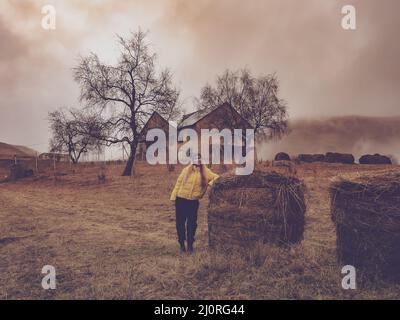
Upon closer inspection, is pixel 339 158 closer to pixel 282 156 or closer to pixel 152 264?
pixel 282 156

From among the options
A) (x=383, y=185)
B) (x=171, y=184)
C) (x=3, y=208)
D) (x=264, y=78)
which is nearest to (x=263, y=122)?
(x=264, y=78)

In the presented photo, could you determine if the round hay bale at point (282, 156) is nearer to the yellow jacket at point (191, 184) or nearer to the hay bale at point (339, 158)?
the hay bale at point (339, 158)

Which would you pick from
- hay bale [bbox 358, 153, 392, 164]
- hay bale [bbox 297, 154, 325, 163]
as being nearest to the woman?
hay bale [bbox 297, 154, 325, 163]

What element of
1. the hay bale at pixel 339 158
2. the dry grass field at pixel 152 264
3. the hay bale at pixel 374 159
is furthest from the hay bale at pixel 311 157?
the dry grass field at pixel 152 264

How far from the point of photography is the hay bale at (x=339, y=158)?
37625mm

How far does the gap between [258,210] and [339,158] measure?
34.3 metres

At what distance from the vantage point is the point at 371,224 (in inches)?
208

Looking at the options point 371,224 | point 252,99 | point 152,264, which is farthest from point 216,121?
point 371,224

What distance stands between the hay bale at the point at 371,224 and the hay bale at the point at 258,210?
1.02 m

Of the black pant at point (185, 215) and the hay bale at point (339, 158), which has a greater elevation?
the hay bale at point (339, 158)

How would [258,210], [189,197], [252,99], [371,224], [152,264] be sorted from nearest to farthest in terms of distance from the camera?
1. [371,224]
2. [152,264]
3. [258,210]
4. [189,197]
5. [252,99]

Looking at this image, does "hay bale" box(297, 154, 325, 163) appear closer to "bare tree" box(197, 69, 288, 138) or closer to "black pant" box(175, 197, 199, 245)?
"bare tree" box(197, 69, 288, 138)

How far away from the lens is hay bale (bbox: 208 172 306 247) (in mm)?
6469

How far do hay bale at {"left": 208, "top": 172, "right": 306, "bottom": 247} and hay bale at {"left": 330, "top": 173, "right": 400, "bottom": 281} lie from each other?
102cm
